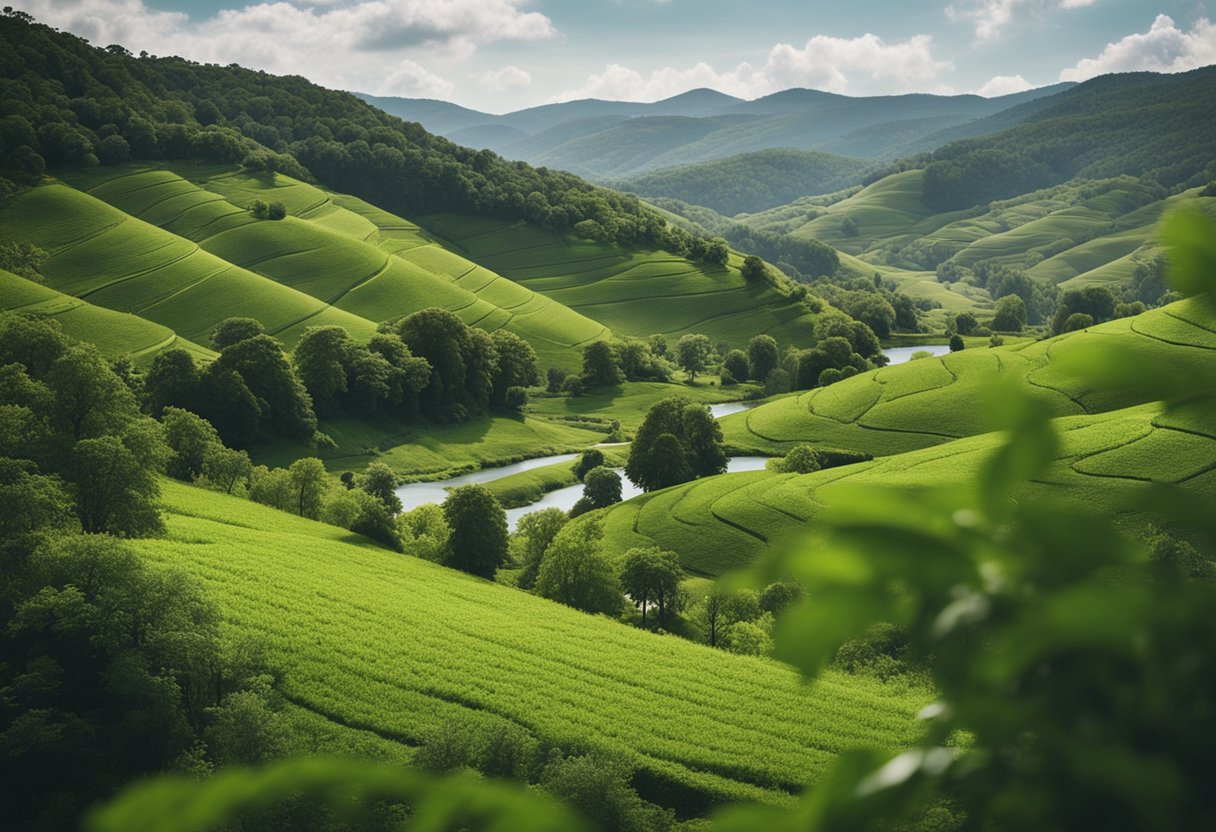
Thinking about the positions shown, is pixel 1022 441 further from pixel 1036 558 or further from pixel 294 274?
pixel 294 274

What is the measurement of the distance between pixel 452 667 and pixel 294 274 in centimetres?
11036

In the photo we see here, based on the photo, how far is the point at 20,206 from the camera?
436 feet

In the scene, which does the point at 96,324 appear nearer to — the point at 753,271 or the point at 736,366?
the point at 736,366

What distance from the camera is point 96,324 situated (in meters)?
101

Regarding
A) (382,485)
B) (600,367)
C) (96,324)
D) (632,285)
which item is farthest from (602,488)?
(632,285)

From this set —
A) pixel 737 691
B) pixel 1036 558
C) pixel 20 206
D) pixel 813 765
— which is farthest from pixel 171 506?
pixel 20 206

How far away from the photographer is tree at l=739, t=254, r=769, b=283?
6816 inches

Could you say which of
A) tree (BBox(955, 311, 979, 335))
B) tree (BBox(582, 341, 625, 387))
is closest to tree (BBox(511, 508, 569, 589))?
tree (BBox(582, 341, 625, 387))

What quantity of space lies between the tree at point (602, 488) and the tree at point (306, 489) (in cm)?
2292

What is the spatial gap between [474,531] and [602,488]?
68.7 ft

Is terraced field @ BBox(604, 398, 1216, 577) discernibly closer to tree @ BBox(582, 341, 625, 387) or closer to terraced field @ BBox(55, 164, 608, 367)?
tree @ BBox(582, 341, 625, 387)

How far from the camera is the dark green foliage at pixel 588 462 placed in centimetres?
9319

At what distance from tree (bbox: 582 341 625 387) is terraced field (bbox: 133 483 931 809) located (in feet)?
241

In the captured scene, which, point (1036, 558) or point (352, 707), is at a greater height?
point (1036, 558)
